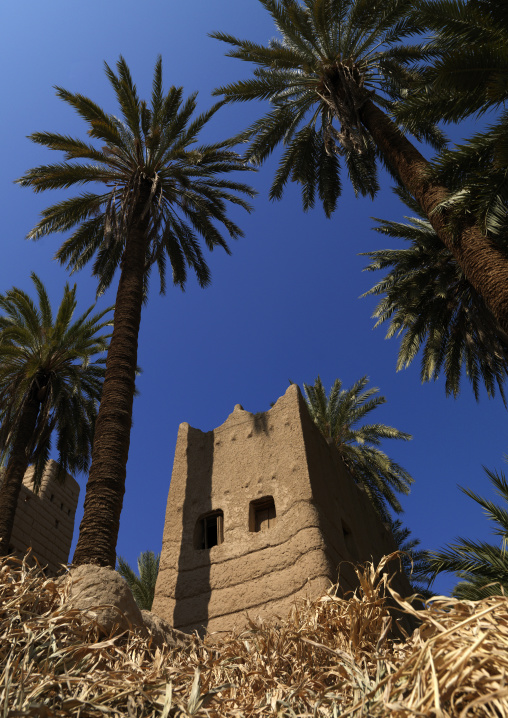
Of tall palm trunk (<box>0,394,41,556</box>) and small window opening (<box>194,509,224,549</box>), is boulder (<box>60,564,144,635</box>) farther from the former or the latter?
tall palm trunk (<box>0,394,41,556</box>)

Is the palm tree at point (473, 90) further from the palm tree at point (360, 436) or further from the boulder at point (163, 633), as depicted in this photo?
the palm tree at point (360, 436)

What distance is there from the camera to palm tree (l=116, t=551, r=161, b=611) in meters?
17.4

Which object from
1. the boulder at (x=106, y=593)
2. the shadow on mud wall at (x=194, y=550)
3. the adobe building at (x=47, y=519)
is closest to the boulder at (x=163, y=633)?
the boulder at (x=106, y=593)

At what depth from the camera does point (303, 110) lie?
12.5 metres

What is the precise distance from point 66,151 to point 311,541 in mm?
9017

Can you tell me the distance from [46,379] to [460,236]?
10.8 metres

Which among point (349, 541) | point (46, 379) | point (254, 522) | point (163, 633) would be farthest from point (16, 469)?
point (163, 633)

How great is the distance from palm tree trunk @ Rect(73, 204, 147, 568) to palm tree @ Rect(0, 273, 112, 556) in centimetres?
377

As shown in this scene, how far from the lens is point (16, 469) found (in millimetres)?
12781

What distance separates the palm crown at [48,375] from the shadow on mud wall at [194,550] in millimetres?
4737

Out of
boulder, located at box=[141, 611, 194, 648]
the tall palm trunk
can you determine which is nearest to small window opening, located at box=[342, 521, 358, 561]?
boulder, located at box=[141, 611, 194, 648]

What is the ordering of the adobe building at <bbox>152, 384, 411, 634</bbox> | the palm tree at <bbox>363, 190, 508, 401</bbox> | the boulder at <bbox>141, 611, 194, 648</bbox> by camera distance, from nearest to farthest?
1. the boulder at <bbox>141, 611, 194, 648</bbox>
2. the adobe building at <bbox>152, 384, 411, 634</bbox>
3. the palm tree at <bbox>363, 190, 508, 401</bbox>

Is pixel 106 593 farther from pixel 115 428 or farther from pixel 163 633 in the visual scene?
pixel 115 428

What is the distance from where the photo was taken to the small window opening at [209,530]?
9375 millimetres
